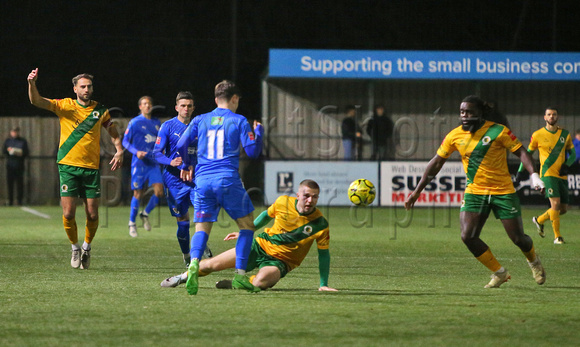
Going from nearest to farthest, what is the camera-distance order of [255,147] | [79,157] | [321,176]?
[255,147] → [79,157] → [321,176]

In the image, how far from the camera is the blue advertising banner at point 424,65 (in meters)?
22.3

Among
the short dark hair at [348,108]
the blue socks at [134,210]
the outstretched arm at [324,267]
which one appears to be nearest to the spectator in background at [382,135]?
the short dark hair at [348,108]

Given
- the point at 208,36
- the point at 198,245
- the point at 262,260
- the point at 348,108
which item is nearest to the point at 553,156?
the point at 262,260

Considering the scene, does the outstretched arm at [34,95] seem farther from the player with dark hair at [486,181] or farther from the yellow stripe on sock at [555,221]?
the yellow stripe on sock at [555,221]

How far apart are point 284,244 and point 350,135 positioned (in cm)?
1455

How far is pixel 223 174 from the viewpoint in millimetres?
7789

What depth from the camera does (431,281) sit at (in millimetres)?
9133

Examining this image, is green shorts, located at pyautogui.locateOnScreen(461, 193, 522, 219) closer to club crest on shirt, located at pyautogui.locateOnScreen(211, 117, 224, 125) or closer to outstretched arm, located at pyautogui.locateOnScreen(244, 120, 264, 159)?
outstretched arm, located at pyautogui.locateOnScreen(244, 120, 264, 159)

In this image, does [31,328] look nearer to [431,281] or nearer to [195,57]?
[431,281]

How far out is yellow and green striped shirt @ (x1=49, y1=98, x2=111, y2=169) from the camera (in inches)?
398

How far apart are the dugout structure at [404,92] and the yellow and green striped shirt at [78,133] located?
40.4 ft

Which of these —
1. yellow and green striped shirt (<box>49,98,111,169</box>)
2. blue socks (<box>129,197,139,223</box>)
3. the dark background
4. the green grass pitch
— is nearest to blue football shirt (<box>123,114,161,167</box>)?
blue socks (<box>129,197,139,223</box>)

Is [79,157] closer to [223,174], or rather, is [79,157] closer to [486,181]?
[223,174]

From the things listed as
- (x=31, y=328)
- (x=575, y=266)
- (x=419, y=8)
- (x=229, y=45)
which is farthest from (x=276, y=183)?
(x=31, y=328)
